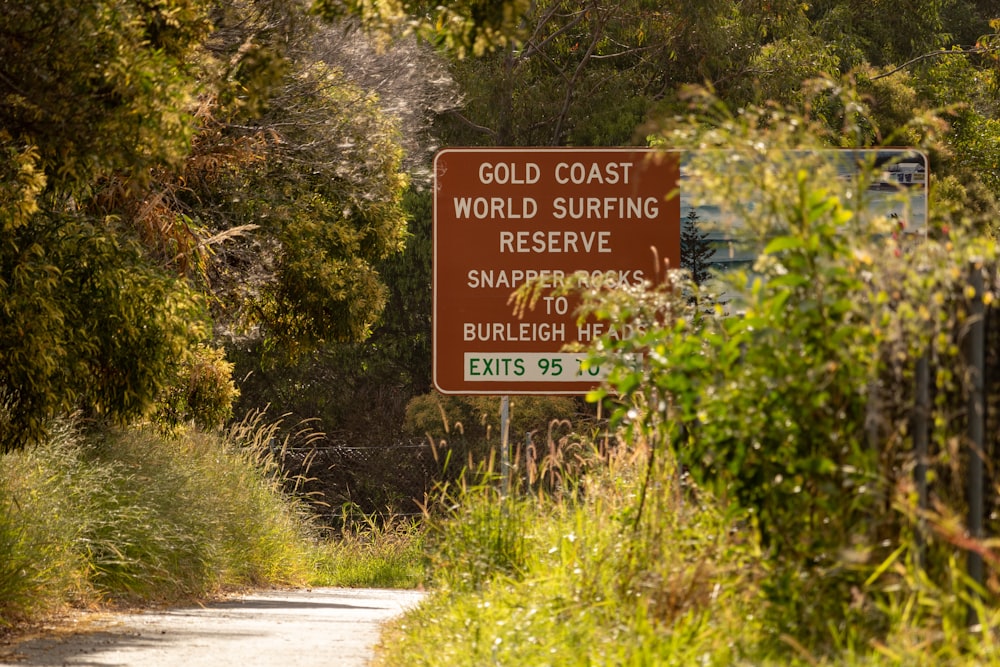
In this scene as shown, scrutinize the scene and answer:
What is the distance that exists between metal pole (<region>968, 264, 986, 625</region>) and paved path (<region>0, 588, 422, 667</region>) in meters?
4.30

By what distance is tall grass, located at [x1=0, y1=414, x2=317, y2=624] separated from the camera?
12.0 m

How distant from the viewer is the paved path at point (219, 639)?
961 centimetres

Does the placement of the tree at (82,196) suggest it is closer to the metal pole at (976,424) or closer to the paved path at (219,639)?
the paved path at (219,639)

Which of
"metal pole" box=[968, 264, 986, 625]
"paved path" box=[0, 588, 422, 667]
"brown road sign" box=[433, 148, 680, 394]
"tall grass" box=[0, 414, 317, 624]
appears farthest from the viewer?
"brown road sign" box=[433, 148, 680, 394]

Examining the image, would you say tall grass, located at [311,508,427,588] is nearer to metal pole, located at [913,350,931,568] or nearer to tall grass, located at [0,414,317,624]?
tall grass, located at [0,414,317,624]

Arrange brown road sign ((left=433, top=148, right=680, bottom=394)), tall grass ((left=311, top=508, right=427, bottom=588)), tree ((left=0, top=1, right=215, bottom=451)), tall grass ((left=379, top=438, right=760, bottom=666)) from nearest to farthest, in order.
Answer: tall grass ((left=379, top=438, right=760, bottom=666)) < tree ((left=0, top=1, right=215, bottom=451)) < brown road sign ((left=433, top=148, right=680, bottom=394)) < tall grass ((left=311, top=508, right=427, bottom=588))

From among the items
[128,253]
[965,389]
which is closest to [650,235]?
[128,253]

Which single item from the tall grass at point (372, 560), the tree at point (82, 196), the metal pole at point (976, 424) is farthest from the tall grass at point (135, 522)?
the metal pole at point (976, 424)

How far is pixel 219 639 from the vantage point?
1085cm

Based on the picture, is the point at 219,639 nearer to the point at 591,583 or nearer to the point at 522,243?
the point at 591,583

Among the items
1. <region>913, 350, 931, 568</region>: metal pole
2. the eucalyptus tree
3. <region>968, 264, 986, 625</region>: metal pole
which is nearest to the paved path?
the eucalyptus tree

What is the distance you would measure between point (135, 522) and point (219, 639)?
362 centimetres

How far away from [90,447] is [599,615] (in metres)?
8.27

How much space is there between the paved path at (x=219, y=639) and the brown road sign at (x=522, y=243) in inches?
88.6
